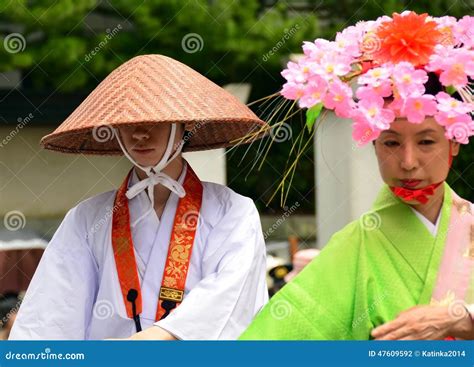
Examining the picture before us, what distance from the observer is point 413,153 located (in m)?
3.21

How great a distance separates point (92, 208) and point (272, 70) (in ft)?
16.8

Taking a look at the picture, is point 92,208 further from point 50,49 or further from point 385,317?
point 50,49

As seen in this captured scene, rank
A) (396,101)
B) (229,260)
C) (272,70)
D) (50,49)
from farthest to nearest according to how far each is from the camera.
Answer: (272,70) → (50,49) → (229,260) → (396,101)

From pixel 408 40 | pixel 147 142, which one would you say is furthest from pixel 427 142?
pixel 147 142

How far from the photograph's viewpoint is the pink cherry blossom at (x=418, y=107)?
3.13m

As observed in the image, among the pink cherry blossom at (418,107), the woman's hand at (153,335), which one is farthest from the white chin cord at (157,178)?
the pink cherry blossom at (418,107)

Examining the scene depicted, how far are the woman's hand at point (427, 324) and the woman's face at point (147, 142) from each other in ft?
2.82

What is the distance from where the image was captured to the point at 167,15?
8.45m

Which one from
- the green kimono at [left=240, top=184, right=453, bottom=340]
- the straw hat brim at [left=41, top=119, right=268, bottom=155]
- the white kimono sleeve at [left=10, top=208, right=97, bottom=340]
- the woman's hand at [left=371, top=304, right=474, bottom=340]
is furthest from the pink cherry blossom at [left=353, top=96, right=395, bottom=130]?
the white kimono sleeve at [left=10, top=208, right=97, bottom=340]

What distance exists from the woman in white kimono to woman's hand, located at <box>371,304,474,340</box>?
0.54 meters

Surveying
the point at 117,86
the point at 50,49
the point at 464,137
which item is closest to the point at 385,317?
the point at 464,137

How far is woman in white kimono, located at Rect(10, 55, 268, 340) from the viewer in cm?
350

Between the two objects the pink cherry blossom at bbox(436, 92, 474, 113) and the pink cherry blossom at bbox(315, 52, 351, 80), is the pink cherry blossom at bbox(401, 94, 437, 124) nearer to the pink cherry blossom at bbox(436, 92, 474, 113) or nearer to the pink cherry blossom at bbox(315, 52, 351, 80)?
the pink cherry blossom at bbox(436, 92, 474, 113)

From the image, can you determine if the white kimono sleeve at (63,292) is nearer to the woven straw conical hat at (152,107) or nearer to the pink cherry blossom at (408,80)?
the woven straw conical hat at (152,107)
